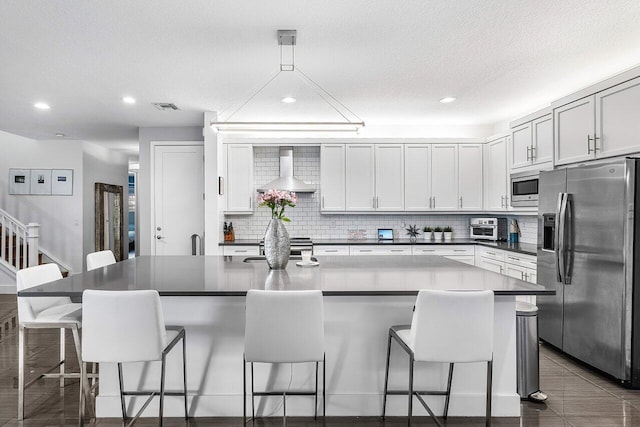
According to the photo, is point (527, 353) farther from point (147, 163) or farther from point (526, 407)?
point (147, 163)

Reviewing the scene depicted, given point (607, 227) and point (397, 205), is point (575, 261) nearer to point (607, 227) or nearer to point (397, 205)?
point (607, 227)

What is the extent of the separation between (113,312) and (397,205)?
4.73 metres

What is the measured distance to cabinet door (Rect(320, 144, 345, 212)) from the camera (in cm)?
625

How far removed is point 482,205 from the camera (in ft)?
20.7

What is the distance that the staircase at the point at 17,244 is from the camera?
6.87 meters

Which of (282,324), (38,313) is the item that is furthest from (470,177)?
(38,313)

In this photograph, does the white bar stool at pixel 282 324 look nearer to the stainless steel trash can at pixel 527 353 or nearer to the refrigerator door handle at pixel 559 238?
the stainless steel trash can at pixel 527 353

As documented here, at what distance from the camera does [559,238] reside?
3.75 m

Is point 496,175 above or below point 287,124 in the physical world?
below

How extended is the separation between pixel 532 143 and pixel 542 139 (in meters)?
0.19

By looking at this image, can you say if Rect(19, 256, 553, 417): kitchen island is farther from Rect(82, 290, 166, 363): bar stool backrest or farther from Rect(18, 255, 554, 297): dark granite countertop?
Rect(82, 290, 166, 363): bar stool backrest

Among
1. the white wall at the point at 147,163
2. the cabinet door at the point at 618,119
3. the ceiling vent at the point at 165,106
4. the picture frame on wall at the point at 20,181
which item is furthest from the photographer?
the picture frame on wall at the point at 20,181

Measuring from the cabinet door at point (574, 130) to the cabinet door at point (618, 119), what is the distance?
0.10 metres

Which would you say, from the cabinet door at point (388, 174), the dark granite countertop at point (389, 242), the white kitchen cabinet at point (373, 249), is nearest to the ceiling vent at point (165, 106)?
the dark granite countertop at point (389, 242)
